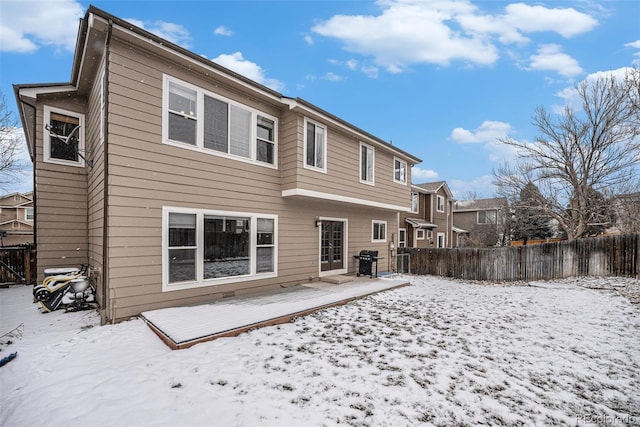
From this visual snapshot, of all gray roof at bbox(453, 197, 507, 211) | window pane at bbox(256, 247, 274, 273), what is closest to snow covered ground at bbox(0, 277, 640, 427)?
window pane at bbox(256, 247, 274, 273)

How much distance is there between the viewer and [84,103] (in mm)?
7613

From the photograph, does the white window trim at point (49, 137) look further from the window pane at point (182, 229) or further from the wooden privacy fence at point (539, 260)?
the wooden privacy fence at point (539, 260)

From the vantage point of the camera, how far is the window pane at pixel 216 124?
20.9 ft

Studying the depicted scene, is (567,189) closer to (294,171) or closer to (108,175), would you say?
(294,171)

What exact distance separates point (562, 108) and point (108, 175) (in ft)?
64.0

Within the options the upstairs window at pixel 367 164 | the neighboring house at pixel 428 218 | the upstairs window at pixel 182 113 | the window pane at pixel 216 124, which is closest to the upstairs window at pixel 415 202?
the neighboring house at pixel 428 218

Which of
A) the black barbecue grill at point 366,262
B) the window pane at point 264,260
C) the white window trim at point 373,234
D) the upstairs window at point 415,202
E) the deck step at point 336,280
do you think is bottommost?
the deck step at point 336,280

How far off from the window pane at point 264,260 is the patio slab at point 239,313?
625mm

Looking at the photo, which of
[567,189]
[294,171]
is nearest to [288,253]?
[294,171]

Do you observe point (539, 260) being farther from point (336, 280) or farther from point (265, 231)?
point (265, 231)

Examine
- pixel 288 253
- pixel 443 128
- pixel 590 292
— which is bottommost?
pixel 590 292

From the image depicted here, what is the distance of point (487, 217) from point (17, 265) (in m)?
32.3

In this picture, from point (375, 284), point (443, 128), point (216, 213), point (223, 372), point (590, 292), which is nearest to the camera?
point (223, 372)

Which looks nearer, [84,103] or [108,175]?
[108,175]
